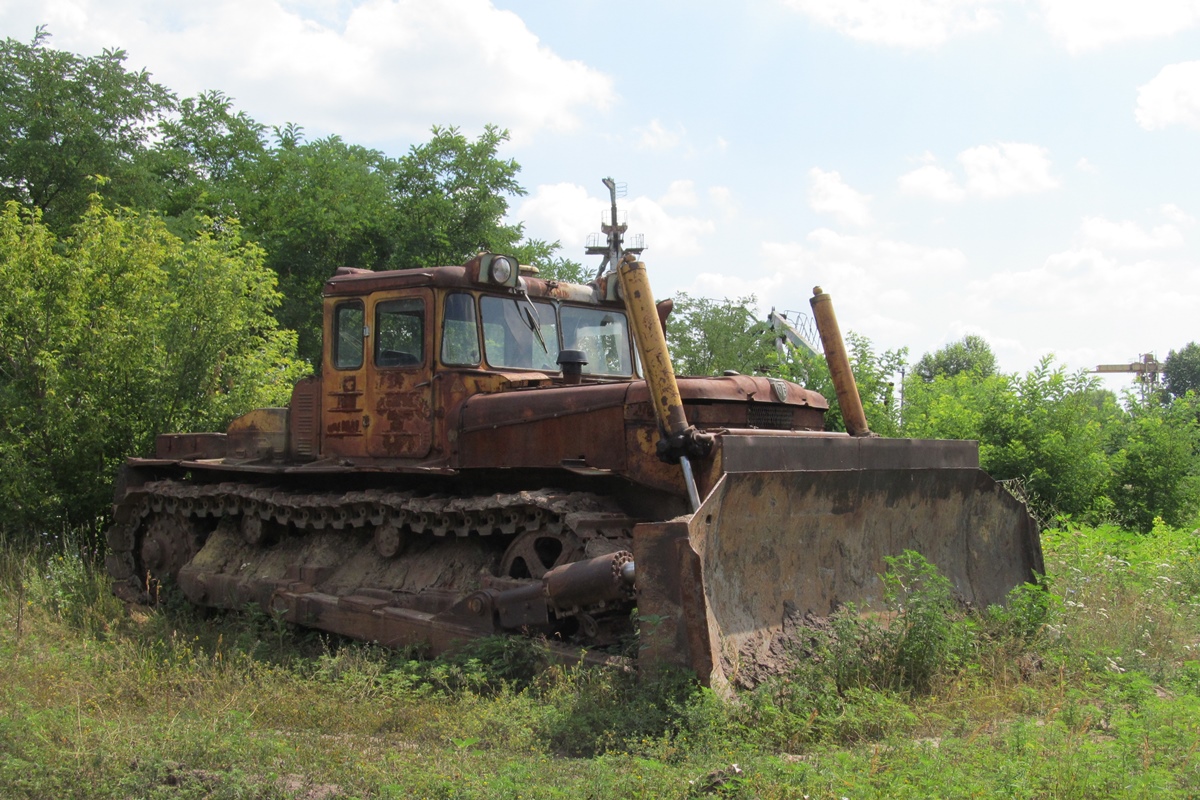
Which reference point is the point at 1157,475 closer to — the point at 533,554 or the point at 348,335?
the point at 533,554

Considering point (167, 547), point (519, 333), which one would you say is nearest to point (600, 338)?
point (519, 333)

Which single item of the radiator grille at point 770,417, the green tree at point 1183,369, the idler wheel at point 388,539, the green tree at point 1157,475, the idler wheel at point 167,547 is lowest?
the idler wheel at point 167,547

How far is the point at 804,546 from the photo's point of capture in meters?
6.66

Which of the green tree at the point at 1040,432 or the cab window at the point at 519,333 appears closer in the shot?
the cab window at the point at 519,333

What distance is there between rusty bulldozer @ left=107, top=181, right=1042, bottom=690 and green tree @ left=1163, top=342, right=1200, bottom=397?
53315mm

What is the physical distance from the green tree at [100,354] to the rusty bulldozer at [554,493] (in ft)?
6.88

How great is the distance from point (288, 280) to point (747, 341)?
19.7 m

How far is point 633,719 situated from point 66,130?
20382 mm

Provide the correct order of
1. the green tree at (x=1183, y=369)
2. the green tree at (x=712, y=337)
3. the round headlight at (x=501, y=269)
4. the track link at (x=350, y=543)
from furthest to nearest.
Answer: the green tree at (x=1183, y=369) < the green tree at (x=712, y=337) < the round headlight at (x=501, y=269) < the track link at (x=350, y=543)

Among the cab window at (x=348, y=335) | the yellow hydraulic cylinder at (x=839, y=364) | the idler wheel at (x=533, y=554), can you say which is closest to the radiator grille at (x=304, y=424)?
the cab window at (x=348, y=335)

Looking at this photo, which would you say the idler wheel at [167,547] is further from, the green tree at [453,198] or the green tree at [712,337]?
the green tree at [712,337]

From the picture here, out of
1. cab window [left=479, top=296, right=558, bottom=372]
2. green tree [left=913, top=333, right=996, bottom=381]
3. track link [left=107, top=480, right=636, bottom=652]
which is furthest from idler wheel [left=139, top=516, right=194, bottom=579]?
green tree [left=913, top=333, right=996, bottom=381]

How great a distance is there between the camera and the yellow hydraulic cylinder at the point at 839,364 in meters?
8.13

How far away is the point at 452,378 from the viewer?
27.1 feet
